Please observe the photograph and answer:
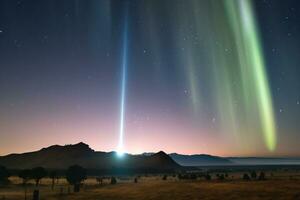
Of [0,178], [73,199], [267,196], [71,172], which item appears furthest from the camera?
[0,178]

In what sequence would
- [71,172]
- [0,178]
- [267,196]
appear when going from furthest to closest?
1. [0,178]
2. [71,172]
3. [267,196]

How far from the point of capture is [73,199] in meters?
53.7

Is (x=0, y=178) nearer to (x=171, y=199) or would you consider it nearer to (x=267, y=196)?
(x=171, y=199)

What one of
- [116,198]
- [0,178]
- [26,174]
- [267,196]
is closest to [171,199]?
[116,198]

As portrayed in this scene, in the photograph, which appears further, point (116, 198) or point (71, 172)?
point (71, 172)

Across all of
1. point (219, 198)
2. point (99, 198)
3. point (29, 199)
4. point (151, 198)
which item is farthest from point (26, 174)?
point (219, 198)

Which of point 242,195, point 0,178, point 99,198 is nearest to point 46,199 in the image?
point 99,198

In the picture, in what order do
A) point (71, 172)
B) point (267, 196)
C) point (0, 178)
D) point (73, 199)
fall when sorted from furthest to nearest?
point (0, 178)
point (71, 172)
point (73, 199)
point (267, 196)

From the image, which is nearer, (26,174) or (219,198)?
(219,198)

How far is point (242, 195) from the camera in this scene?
2089 inches

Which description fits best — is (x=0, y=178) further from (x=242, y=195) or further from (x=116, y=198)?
(x=242, y=195)

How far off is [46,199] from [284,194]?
36829 millimetres

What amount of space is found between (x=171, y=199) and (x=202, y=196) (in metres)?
5.96

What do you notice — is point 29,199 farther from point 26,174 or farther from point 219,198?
point 26,174
